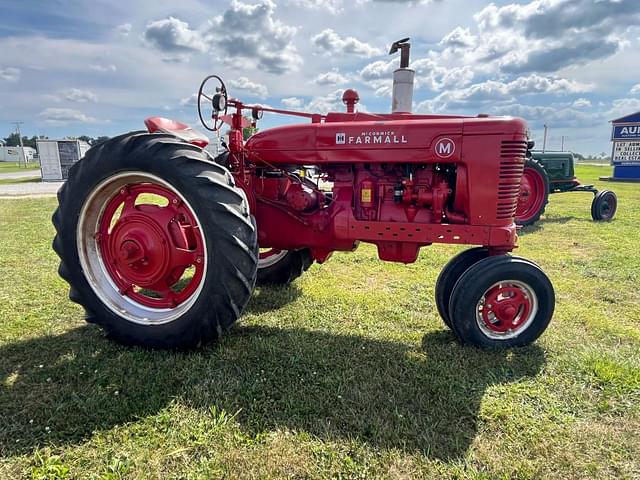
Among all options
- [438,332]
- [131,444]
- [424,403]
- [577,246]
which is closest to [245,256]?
[131,444]

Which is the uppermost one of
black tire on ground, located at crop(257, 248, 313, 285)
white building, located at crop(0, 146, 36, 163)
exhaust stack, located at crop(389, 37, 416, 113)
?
white building, located at crop(0, 146, 36, 163)

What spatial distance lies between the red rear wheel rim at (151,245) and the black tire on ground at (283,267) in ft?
4.36

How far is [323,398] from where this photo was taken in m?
2.51

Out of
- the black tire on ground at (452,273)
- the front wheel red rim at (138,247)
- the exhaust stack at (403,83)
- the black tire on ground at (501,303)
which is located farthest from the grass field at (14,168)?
the black tire on ground at (501,303)

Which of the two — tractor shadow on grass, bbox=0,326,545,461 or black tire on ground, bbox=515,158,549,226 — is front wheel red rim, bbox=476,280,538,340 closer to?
tractor shadow on grass, bbox=0,326,545,461

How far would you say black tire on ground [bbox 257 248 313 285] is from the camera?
14.7 feet

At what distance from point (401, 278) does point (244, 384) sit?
2.73 meters

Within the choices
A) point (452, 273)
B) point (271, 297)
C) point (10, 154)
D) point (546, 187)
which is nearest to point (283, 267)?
point (271, 297)

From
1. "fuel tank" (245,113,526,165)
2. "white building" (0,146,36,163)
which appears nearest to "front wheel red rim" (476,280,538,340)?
"fuel tank" (245,113,526,165)

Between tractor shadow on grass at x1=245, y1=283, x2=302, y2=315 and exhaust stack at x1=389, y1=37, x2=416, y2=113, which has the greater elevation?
exhaust stack at x1=389, y1=37, x2=416, y2=113

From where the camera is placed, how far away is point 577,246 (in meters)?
6.84

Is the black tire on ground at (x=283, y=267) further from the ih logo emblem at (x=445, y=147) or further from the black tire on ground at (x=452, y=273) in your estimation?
the ih logo emblem at (x=445, y=147)

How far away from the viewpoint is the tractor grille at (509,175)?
3049mm

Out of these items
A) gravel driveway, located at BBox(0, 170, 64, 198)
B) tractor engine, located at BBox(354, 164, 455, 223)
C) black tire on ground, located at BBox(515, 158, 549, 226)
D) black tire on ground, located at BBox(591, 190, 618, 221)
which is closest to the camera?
tractor engine, located at BBox(354, 164, 455, 223)
